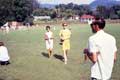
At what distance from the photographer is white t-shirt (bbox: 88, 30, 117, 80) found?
6555 mm

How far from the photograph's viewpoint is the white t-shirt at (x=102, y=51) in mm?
6555

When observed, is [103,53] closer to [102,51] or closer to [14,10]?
[102,51]

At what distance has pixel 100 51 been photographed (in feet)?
21.7

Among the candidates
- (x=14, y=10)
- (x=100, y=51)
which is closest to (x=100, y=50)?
(x=100, y=51)

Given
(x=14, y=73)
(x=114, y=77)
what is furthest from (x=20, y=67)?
(x=114, y=77)

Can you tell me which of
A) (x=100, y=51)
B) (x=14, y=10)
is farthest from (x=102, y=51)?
(x=14, y=10)

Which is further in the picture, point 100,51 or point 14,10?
point 14,10

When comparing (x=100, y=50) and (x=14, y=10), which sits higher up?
(x=100, y=50)

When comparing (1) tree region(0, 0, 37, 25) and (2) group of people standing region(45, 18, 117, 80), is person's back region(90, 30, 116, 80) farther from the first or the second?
(1) tree region(0, 0, 37, 25)

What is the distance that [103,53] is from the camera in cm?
664

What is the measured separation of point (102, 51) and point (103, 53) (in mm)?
39

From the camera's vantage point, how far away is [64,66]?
16.7 metres

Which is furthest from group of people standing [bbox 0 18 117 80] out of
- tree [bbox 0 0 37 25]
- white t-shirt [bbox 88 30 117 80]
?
tree [bbox 0 0 37 25]

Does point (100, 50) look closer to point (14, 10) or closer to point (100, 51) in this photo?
point (100, 51)
